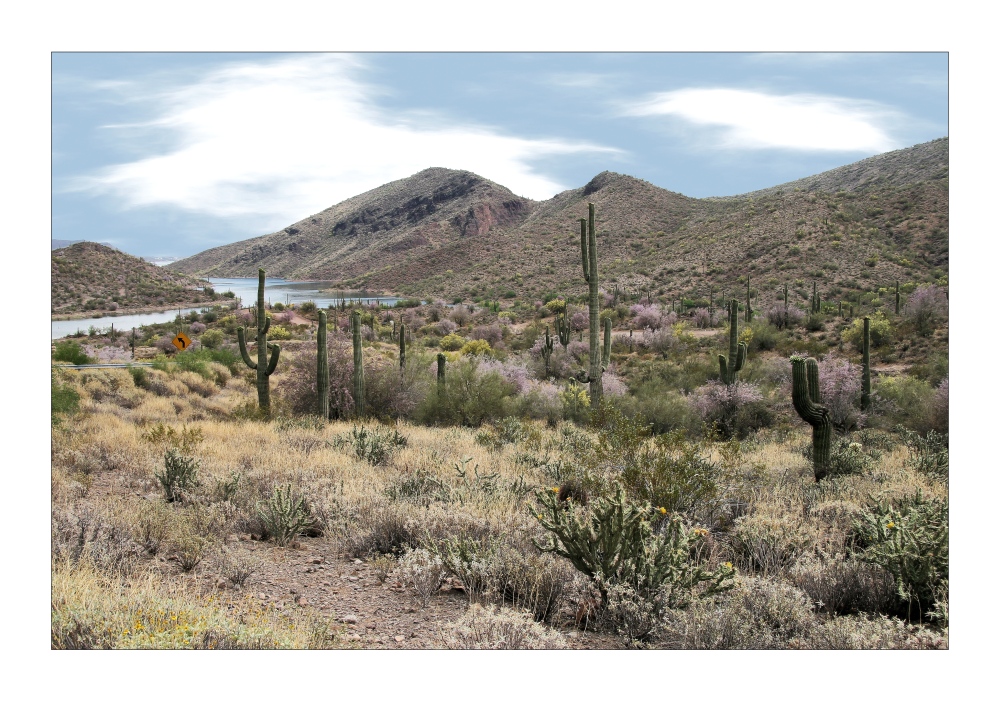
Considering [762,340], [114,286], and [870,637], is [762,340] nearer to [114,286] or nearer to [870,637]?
[870,637]

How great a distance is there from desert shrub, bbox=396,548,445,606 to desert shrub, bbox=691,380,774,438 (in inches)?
467

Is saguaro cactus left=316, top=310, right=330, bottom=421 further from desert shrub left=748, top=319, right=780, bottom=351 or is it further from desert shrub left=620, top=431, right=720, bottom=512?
desert shrub left=748, top=319, right=780, bottom=351

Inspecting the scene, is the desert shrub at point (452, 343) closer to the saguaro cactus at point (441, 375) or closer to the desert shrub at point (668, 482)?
the saguaro cactus at point (441, 375)

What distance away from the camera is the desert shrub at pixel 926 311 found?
1019 inches

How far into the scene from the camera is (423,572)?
5.45m

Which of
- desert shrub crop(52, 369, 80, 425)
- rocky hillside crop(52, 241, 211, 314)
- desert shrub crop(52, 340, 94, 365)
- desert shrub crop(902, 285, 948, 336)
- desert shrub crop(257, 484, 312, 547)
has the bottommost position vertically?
desert shrub crop(257, 484, 312, 547)

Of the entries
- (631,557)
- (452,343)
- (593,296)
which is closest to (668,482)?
(631,557)

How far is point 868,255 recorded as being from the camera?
4259cm

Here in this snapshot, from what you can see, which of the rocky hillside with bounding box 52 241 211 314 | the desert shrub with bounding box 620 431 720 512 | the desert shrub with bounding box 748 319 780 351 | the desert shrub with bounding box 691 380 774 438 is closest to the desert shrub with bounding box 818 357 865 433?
the desert shrub with bounding box 691 380 774 438

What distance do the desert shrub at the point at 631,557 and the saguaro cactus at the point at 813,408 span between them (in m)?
4.49

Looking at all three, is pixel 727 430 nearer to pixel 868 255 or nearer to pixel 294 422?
pixel 294 422

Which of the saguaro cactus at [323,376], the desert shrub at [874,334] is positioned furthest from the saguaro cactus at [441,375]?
the desert shrub at [874,334]

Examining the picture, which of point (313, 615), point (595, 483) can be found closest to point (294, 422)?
point (595, 483)

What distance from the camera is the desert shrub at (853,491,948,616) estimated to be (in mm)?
5070
